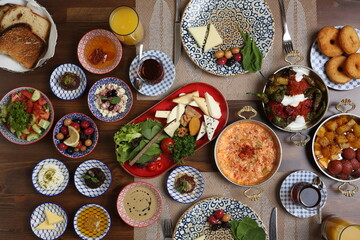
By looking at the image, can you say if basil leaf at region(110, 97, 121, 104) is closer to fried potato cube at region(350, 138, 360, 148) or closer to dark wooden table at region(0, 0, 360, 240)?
dark wooden table at region(0, 0, 360, 240)

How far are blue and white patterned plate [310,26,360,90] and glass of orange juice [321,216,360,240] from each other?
2.82 ft

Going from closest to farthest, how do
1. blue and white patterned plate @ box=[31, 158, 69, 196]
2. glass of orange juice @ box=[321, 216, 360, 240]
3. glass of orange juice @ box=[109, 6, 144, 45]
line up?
glass of orange juice @ box=[321, 216, 360, 240], glass of orange juice @ box=[109, 6, 144, 45], blue and white patterned plate @ box=[31, 158, 69, 196]

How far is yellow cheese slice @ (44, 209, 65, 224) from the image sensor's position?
2.13 m

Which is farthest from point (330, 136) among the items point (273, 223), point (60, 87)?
point (60, 87)

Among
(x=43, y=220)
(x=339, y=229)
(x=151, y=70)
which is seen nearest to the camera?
(x=339, y=229)

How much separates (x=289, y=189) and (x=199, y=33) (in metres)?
1.19

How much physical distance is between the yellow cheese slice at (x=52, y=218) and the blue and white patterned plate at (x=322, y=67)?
1.97m

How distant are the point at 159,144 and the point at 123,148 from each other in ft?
0.77

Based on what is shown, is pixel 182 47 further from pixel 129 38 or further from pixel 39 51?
pixel 39 51

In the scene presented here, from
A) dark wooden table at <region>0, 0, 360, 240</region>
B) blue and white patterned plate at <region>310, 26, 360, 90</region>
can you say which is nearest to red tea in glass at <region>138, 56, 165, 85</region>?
dark wooden table at <region>0, 0, 360, 240</region>

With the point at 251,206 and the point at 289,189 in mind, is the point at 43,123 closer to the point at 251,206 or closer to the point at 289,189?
the point at 251,206

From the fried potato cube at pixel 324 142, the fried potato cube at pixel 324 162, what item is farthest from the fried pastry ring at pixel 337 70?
the fried potato cube at pixel 324 162

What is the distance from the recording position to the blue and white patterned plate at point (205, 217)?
83.1 inches

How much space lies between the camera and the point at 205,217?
2.14 m
